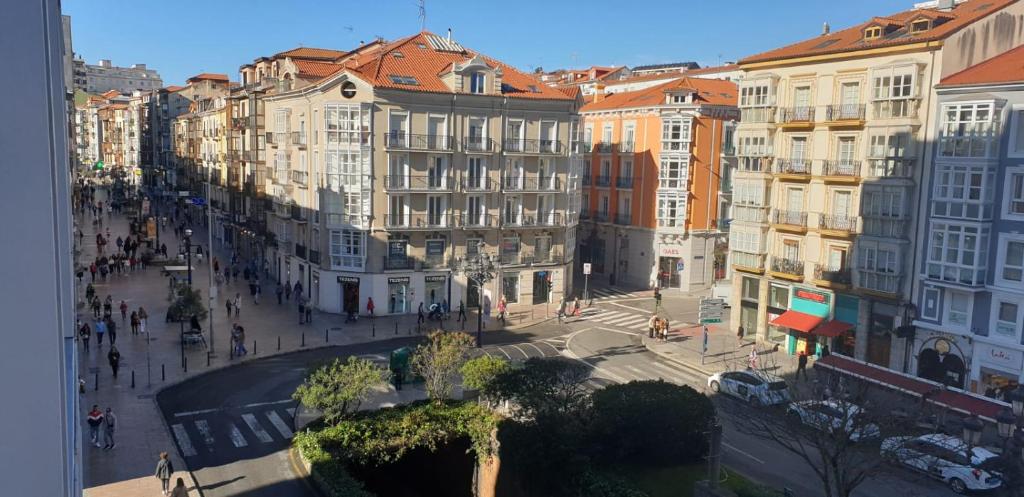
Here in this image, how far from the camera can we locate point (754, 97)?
41.3 metres

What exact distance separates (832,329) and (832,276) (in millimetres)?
2570

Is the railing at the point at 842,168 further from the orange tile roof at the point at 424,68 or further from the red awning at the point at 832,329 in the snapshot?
the orange tile roof at the point at 424,68

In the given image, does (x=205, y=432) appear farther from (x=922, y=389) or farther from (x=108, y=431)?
(x=922, y=389)

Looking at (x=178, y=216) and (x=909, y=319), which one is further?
(x=178, y=216)

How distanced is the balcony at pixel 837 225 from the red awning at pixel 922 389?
20.9 feet

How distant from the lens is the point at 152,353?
3475 centimetres

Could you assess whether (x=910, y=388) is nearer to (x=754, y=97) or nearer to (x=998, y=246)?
(x=998, y=246)

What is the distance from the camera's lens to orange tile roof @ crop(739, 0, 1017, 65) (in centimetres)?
3397

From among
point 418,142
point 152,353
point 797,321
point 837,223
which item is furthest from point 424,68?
point 797,321

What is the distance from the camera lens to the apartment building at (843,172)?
34156 mm

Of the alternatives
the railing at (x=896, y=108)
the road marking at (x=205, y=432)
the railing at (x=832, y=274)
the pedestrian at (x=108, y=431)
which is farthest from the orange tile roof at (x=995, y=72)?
the pedestrian at (x=108, y=431)

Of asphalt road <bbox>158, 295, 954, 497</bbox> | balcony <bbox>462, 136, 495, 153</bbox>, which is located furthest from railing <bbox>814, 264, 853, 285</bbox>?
balcony <bbox>462, 136, 495, 153</bbox>

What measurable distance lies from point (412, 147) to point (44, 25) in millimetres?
40918

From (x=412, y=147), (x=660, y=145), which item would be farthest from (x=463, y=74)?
(x=660, y=145)
